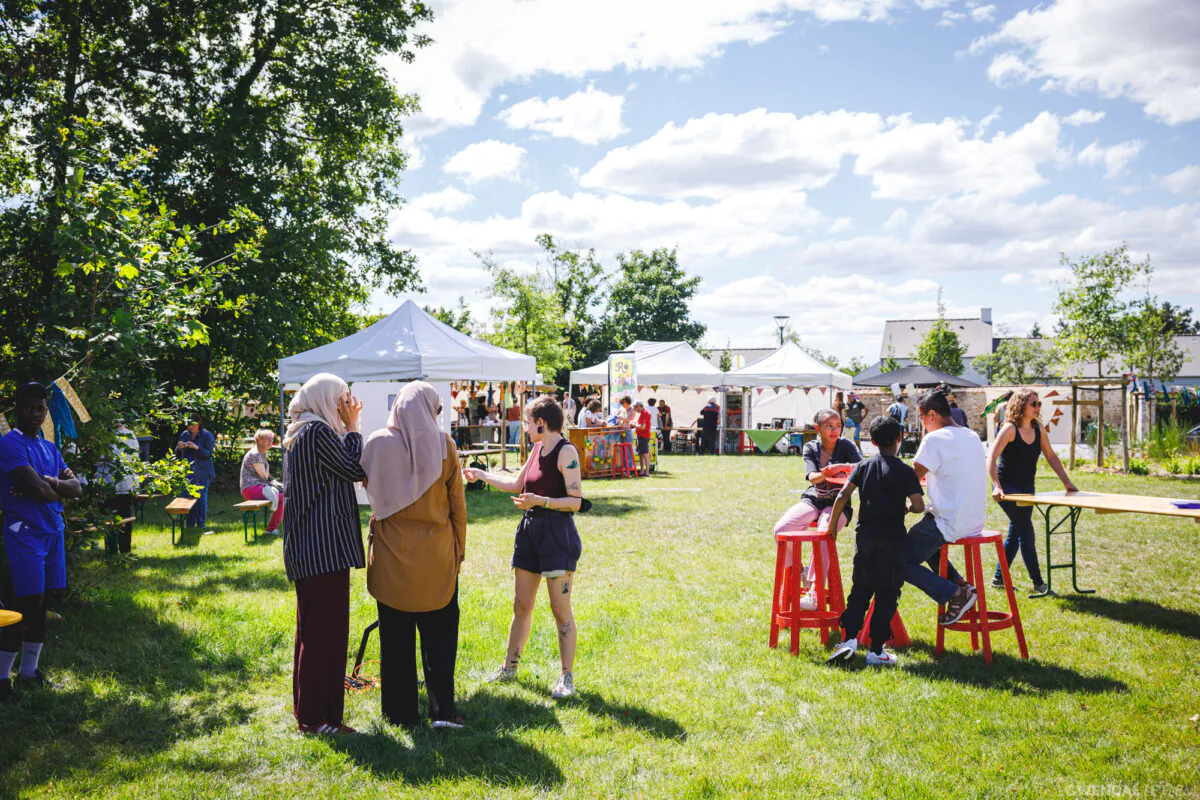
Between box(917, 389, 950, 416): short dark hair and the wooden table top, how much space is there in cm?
127

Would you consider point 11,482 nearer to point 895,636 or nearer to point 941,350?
point 895,636

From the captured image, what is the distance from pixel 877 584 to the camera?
Answer: 486cm

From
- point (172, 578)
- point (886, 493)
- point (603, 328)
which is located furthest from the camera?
point (603, 328)

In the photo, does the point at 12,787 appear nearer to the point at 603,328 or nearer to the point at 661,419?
the point at 661,419

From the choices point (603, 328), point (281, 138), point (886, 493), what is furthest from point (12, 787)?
point (603, 328)

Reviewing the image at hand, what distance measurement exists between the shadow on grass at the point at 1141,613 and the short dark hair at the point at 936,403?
225 centimetres

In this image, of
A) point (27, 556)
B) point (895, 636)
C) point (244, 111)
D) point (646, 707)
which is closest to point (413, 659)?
point (646, 707)

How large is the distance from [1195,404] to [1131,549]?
15153mm

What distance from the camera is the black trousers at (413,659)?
396cm

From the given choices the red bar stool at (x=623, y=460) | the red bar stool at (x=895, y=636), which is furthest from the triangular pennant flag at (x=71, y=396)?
the red bar stool at (x=623, y=460)

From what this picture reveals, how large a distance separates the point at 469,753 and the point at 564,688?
829 mm

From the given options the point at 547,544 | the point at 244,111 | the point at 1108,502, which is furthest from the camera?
the point at 244,111

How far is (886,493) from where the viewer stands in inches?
188

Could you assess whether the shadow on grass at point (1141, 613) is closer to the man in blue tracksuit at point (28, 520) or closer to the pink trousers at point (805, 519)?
the pink trousers at point (805, 519)
